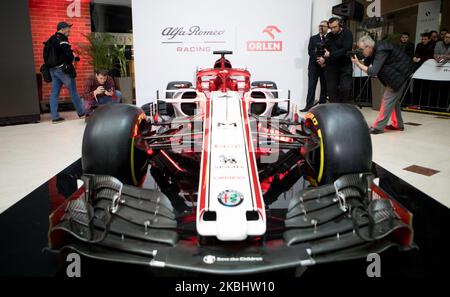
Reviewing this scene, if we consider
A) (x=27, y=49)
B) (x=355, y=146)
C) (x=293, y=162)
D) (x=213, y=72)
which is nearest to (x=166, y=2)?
(x=27, y=49)

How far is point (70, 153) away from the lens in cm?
428

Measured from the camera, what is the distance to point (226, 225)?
1.60 metres

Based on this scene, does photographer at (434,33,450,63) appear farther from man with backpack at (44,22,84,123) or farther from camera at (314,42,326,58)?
man with backpack at (44,22,84,123)

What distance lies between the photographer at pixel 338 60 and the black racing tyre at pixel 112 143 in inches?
161

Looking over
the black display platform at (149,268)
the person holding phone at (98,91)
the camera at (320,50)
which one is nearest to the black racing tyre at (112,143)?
the black display platform at (149,268)

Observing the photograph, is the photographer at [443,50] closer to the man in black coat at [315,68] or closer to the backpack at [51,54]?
the man in black coat at [315,68]

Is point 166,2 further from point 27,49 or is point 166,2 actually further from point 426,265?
point 426,265

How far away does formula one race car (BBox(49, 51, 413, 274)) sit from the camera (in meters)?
1.56

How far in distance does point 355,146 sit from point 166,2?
5310mm

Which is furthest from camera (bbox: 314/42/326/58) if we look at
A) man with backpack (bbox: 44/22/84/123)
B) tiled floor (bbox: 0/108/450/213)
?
man with backpack (bbox: 44/22/84/123)

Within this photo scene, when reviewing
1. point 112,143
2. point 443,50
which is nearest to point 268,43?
point 443,50

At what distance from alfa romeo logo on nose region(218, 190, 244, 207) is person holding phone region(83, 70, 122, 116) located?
179 inches

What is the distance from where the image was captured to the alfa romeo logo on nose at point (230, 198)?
66.2 inches

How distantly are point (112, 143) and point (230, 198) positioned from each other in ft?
3.16
